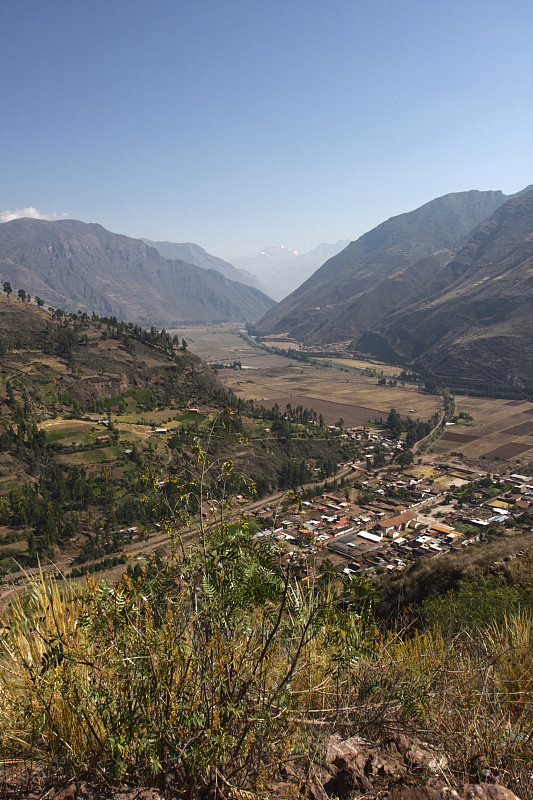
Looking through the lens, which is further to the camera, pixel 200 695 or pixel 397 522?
pixel 397 522

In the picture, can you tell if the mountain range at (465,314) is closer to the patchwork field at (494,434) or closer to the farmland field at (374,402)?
the farmland field at (374,402)

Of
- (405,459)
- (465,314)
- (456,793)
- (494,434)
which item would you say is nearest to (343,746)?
(456,793)

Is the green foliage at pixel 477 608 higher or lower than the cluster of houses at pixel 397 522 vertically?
higher

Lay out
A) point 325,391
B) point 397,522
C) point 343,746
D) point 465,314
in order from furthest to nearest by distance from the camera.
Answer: point 465,314 → point 325,391 → point 397,522 → point 343,746

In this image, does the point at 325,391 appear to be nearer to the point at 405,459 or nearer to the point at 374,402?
the point at 374,402

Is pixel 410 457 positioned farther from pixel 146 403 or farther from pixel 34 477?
pixel 34 477

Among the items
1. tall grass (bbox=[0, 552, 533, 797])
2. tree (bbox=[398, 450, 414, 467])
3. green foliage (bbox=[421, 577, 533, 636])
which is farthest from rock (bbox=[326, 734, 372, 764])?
tree (bbox=[398, 450, 414, 467])

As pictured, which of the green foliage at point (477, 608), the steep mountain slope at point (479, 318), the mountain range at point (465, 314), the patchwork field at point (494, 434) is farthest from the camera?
the mountain range at point (465, 314)

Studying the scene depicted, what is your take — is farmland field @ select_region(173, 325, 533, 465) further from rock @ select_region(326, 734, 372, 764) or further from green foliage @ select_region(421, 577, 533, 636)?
rock @ select_region(326, 734, 372, 764)

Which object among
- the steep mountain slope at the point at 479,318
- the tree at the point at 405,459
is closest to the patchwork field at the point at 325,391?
the steep mountain slope at the point at 479,318
